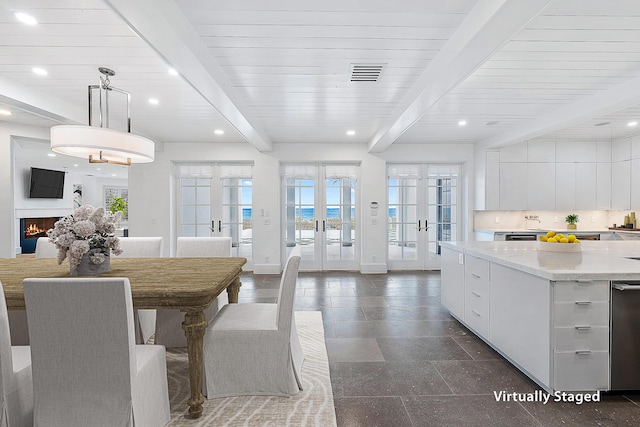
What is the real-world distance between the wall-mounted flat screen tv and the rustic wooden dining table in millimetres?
8187

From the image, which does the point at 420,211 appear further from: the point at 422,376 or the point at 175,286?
the point at 175,286

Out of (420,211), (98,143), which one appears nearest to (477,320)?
(98,143)

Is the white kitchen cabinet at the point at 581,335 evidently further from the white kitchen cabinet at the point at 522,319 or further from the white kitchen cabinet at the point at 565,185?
the white kitchen cabinet at the point at 565,185

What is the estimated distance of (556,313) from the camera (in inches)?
82.7

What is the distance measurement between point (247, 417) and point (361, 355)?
3.66 ft

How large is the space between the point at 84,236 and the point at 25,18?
1.41 m

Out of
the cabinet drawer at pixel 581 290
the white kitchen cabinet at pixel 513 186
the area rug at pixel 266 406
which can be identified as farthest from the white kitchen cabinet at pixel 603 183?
the area rug at pixel 266 406

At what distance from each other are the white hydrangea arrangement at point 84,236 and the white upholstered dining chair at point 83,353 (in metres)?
0.83

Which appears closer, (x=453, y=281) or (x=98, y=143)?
(x=98, y=143)

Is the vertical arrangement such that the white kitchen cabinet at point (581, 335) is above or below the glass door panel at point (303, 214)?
below

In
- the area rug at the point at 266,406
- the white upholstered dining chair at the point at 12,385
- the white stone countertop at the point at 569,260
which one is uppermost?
the white stone countertop at the point at 569,260

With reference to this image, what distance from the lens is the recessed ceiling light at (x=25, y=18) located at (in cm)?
206

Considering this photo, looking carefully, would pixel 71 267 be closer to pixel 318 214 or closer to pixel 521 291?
pixel 521 291

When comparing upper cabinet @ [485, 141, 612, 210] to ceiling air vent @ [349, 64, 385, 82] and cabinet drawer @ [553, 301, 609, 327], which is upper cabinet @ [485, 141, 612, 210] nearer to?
ceiling air vent @ [349, 64, 385, 82]
